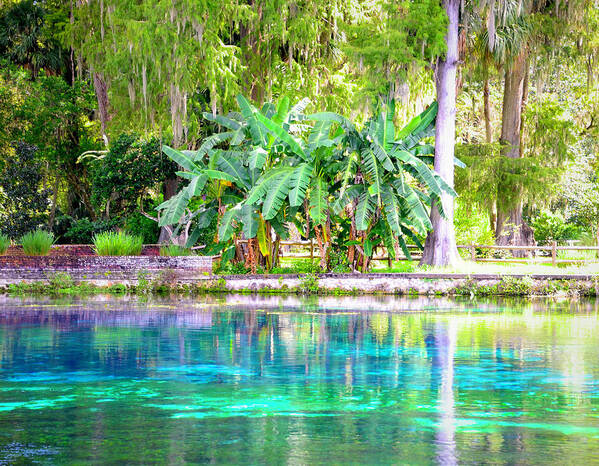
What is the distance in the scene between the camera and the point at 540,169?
35.3 metres

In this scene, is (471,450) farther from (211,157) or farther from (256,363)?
(211,157)

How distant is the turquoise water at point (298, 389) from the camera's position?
752cm

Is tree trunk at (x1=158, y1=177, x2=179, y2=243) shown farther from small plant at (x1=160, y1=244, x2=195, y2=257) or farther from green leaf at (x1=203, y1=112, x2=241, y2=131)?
green leaf at (x1=203, y1=112, x2=241, y2=131)

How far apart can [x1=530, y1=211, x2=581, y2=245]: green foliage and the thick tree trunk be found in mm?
5351

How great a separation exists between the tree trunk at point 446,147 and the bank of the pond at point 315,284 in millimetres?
3249

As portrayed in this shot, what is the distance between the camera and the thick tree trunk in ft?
120

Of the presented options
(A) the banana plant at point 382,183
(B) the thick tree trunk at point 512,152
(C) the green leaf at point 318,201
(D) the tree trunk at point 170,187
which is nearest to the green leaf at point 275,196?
(C) the green leaf at point 318,201

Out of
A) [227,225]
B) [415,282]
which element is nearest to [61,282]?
[227,225]

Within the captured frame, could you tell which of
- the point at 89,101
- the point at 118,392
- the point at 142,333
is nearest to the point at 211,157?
the point at 142,333

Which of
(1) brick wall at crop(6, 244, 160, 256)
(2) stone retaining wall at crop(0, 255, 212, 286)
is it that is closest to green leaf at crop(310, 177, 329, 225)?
(2) stone retaining wall at crop(0, 255, 212, 286)

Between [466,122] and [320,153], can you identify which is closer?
[320,153]

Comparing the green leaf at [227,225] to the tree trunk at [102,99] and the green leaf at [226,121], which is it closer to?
the green leaf at [226,121]

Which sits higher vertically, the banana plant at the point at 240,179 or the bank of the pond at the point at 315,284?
the banana plant at the point at 240,179

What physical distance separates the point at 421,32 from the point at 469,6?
294cm
